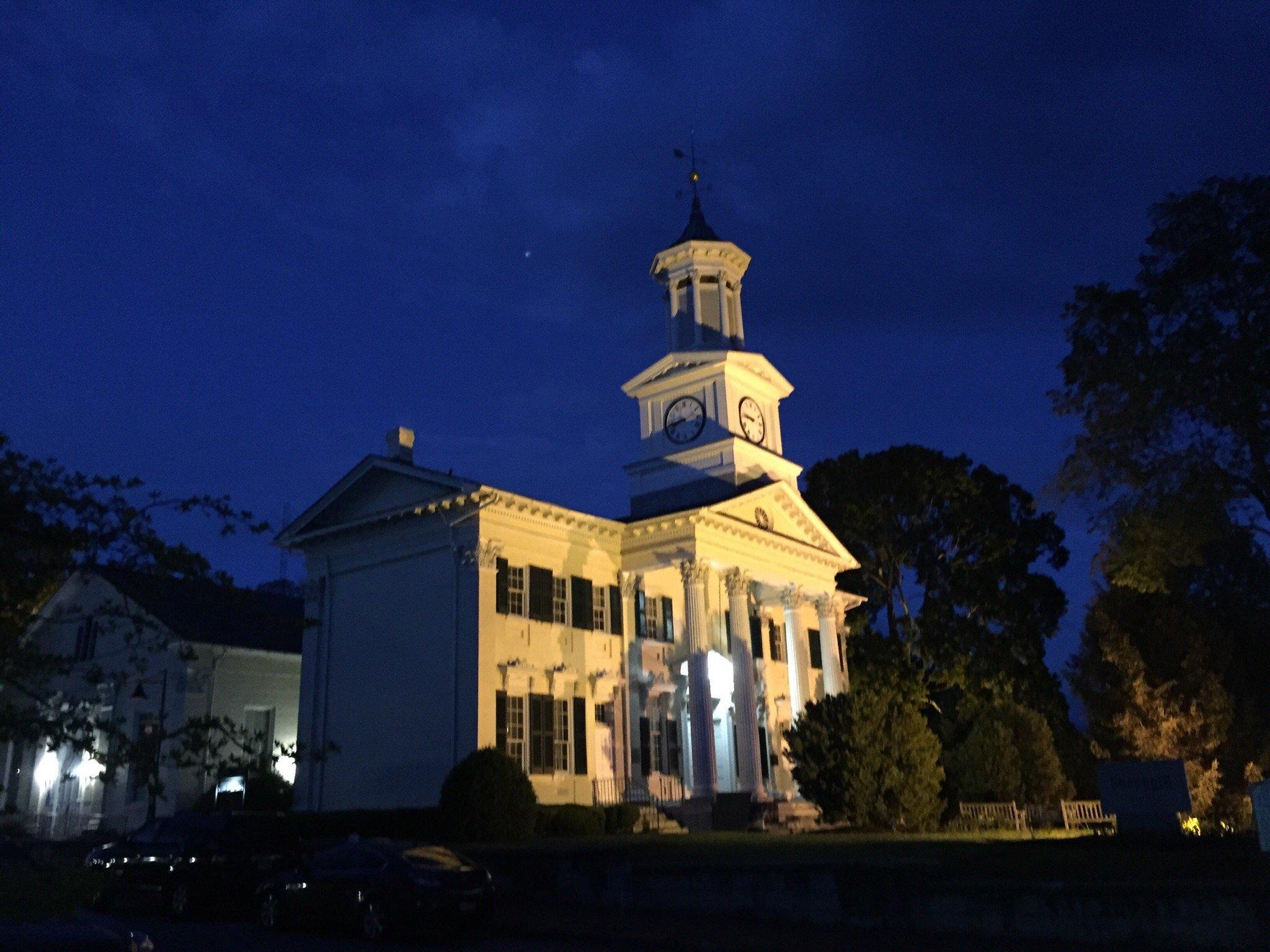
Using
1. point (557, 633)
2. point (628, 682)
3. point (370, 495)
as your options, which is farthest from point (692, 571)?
point (370, 495)

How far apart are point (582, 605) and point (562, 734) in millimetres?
3584

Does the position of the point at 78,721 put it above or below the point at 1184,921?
above

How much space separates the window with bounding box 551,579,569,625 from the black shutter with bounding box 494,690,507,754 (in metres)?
2.92

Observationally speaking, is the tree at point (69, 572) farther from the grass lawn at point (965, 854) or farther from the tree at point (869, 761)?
the tree at point (869, 761)

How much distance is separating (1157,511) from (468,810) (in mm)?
16301

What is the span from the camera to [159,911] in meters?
17.8

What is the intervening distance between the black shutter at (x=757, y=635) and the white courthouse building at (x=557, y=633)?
8 centimetres

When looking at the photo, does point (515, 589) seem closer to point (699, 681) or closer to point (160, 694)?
point (699, 681)

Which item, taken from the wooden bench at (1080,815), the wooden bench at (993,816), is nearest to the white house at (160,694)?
the wooden bench at (993,816)

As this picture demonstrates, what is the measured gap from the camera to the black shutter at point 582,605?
30125 millimetres

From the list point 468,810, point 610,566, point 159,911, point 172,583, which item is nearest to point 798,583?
point 610,566

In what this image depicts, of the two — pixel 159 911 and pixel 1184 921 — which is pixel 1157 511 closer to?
pixel 1184 921

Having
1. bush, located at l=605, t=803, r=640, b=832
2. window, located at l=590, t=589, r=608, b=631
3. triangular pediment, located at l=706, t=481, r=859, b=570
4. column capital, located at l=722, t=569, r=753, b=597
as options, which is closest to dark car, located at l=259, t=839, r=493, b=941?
bush, located at l=605, t=803, r=640, b=832

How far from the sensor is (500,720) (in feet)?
88.7
